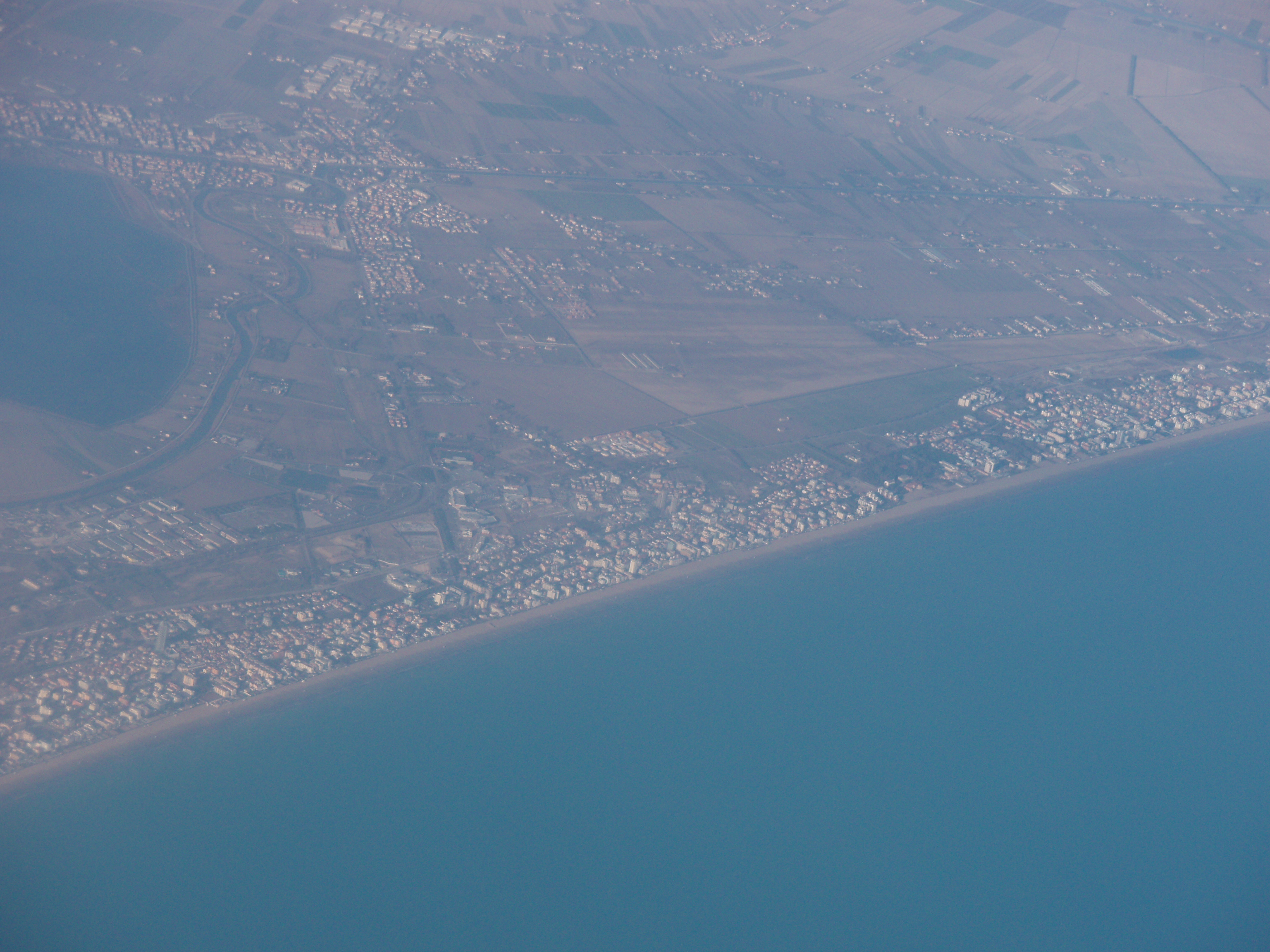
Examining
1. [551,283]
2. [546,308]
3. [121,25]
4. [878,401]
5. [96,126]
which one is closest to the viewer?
[878,401]

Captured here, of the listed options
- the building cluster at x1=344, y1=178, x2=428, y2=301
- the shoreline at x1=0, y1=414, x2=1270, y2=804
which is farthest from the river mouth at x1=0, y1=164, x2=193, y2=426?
the shoreline at x1=0, y1=414, x2=1270, y2=804

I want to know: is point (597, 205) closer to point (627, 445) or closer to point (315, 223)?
point (315, 223)

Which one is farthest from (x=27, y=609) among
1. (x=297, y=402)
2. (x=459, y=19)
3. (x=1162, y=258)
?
(x=1162, y=258)

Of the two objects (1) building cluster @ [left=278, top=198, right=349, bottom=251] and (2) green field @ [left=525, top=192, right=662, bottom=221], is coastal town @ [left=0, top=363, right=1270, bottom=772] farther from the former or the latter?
(2) green field @ [left=525, top=192, right=662, bottom=221]

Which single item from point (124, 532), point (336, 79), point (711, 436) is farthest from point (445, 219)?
point (124, 532)

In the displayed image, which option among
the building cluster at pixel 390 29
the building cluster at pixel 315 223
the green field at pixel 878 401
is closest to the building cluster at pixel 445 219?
the building cluster at pixel 315 223
